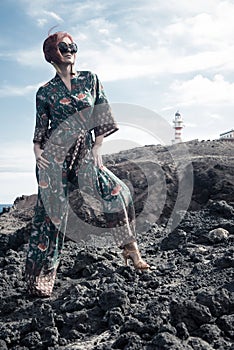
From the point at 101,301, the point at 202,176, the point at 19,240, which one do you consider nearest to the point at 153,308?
the point at 101,301

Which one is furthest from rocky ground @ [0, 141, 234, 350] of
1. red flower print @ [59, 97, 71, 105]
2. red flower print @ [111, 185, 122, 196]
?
red flower print @ [59, 97, 71, 105]

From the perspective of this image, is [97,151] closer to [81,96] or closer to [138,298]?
[81,96]

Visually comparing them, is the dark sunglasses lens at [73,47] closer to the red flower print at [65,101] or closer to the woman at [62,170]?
the woman at [62,170]

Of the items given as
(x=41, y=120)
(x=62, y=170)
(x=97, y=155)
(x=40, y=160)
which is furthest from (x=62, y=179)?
(x=41, y=120)

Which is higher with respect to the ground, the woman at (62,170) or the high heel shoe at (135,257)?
the woman at (62,170)

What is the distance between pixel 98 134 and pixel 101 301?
1.51 meters

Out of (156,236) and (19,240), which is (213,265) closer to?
(156,236)

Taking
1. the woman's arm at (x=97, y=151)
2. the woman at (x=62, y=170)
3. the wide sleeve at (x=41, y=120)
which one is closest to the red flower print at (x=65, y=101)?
the woman at (x=62, y=170)

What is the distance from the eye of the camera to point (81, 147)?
442 centimetres

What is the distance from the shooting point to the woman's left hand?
14.6 feet

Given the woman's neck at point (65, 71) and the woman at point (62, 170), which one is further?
the woman's neck at point (65, 71)

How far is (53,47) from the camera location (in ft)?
14.6

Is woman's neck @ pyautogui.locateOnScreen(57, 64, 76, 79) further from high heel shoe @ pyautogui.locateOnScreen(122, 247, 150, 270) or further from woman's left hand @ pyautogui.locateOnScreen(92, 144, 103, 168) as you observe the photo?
high heel shoe @ pyautogui.locateOnScreen(122, 247, 150, 270)

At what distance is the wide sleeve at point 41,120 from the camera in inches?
176
